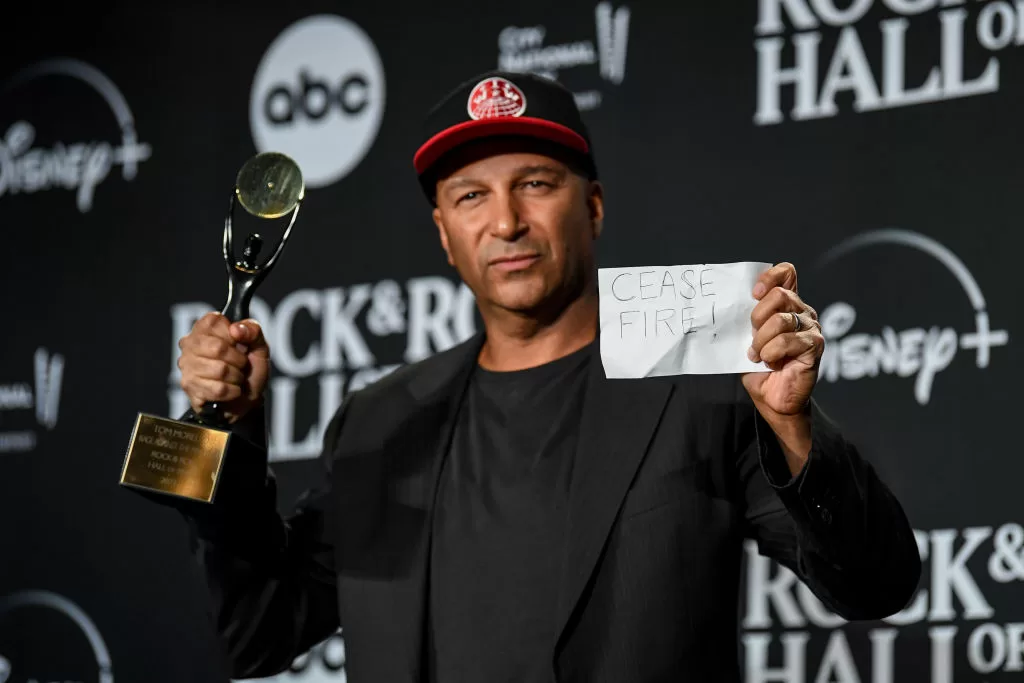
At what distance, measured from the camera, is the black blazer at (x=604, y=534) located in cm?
153

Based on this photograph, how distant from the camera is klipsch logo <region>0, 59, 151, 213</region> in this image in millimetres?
3320

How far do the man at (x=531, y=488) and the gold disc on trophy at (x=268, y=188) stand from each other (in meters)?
0.20

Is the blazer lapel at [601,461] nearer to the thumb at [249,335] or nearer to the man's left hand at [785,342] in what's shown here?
the man's left hand at [785,342]

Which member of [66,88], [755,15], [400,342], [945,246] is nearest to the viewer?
[945,246]

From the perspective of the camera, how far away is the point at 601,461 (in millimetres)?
1704

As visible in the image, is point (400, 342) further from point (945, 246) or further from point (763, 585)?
point (945, 246)

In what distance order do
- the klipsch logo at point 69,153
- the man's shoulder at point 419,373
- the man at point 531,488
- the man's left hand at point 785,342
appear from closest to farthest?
the man's left hand at point 785,342 < the man at point 531,488 < the man's shoulder at point 419,373 < the klipsch logo at point 69,153

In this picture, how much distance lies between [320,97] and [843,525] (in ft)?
6.66

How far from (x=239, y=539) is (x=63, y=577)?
5.28 feet

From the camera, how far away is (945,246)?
7.86 feet

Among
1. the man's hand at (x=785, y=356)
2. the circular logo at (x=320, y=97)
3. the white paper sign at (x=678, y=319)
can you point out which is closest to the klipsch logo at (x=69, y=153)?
the circular logo at (x=320, y=97)

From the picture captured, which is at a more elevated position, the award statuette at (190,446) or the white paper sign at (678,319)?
the white paper sign at (678,319)

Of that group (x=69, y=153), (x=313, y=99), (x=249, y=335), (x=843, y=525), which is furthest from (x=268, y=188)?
(x=69, y=153)

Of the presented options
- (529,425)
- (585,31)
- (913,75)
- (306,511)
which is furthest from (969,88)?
(306,511)
